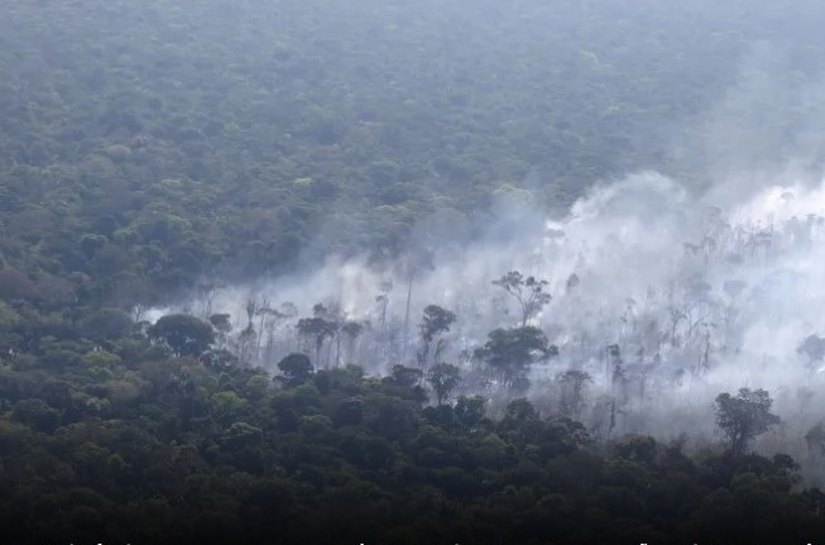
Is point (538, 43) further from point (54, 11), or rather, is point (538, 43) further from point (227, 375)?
point (227, 375)

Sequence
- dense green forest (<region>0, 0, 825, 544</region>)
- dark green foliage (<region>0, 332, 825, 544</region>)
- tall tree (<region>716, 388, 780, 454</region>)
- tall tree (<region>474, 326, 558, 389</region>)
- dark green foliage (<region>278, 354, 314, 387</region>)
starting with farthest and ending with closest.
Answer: tall tree (<region>474, 326, 558, 389</region>)
dark green foliage (<region>278, 354, 314, 387</region>)
tall tree (<region>716, 388, 780, 454</region>)
dense green forest (<region>0, 0, 825, 544</region>)
dark green foliage (<region>0, 332, 825, 544</region>)

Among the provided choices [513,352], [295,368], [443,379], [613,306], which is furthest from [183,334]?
[613,306]

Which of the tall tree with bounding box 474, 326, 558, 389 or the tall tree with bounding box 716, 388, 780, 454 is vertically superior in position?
the tall tree with bounding box 474, 326, 558, 389

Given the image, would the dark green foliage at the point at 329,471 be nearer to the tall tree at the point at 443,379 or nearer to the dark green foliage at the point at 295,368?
the dark green foliage at the point at 295,368

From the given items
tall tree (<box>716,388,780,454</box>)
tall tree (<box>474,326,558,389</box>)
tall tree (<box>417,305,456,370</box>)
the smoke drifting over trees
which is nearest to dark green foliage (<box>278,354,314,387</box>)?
the smoke drifting over trees

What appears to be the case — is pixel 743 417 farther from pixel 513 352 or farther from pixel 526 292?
pixel 526 292

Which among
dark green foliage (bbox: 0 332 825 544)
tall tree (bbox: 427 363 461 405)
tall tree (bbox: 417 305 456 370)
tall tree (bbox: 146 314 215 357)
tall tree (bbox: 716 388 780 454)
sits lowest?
dark green foliage (bbox: 0 332 825 544)

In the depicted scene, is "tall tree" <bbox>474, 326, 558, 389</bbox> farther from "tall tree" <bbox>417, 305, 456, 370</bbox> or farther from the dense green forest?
"tall tree" <bbox>417, 305, 456, 370</bbox>

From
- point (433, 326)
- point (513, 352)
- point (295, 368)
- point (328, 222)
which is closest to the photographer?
point (295, 368)

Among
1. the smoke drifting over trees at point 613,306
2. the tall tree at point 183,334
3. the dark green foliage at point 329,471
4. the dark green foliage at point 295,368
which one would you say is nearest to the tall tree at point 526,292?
the smoke drifting over trees at point 613,306
